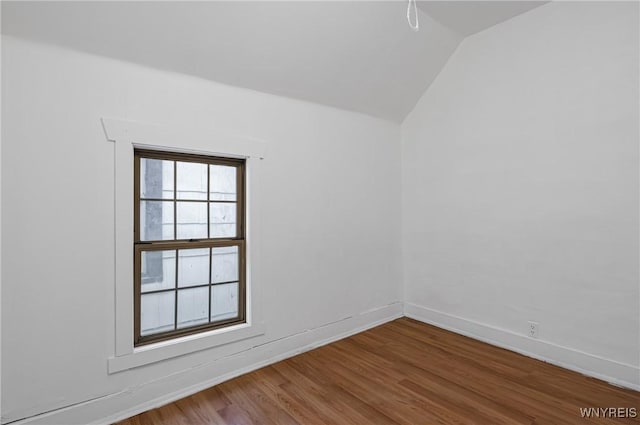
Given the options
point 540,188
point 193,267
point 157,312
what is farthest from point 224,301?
point 540,188

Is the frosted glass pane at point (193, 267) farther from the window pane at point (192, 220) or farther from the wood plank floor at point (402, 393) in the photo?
the wood plank floor at point (402, 393)

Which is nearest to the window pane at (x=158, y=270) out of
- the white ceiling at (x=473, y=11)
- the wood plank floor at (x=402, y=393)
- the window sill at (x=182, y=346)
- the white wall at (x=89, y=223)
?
the white wall at (x=89, y=223)

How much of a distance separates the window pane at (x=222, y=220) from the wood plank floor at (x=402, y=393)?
3.91 feet

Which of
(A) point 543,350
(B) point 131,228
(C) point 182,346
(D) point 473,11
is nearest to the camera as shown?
(B) point 131,228

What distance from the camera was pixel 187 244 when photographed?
104 inches

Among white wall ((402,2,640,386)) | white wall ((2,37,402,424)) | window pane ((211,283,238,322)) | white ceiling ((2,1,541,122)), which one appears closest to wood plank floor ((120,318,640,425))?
white wall ((2,37,402,424))

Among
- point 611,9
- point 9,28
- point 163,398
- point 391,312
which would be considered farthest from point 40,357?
point 611,9

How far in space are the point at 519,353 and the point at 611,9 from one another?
9.85ft

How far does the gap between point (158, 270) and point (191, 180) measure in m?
0.74

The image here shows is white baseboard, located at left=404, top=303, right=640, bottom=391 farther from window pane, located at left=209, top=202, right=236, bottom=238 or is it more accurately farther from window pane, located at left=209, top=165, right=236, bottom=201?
window pane, located at left=209, top=165, right=236, bottom=201

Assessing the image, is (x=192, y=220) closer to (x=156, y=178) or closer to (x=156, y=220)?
(x=156, y=220)

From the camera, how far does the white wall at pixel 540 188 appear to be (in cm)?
263

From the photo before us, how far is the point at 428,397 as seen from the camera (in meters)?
2.45

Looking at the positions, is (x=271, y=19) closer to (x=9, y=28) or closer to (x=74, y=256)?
(x=9, y=28)
